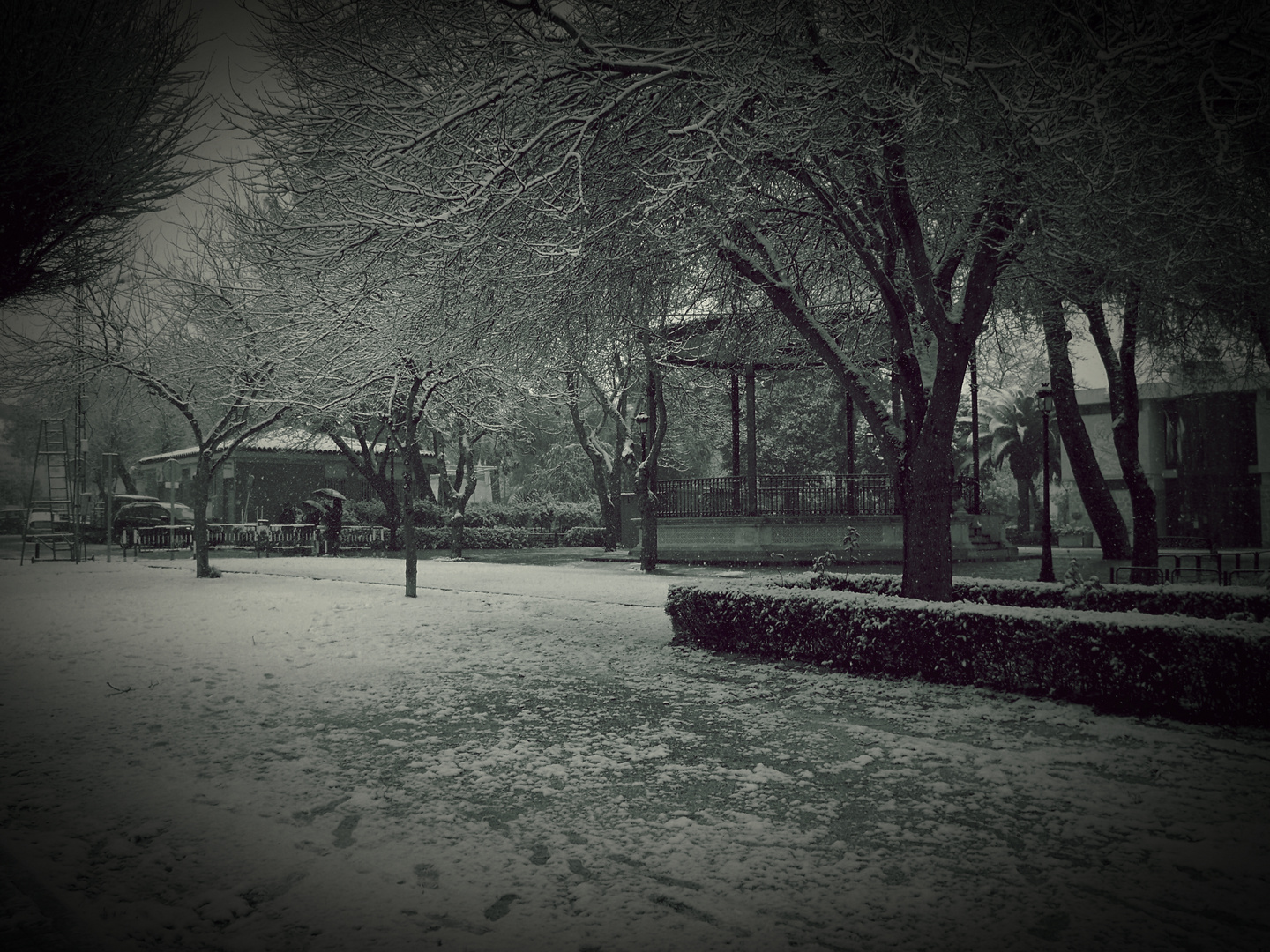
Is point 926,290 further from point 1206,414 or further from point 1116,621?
point 1206,414

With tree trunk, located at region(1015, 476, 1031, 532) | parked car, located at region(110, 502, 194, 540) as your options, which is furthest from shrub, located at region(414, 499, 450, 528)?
tree trunk, located at region(1015, 476, 1031, 532)

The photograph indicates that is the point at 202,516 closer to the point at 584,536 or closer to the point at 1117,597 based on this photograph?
the point at 1117,597

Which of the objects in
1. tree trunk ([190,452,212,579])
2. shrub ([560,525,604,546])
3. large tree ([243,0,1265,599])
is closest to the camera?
large tree ([243,0,1265,599])

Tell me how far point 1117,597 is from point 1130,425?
8956mm

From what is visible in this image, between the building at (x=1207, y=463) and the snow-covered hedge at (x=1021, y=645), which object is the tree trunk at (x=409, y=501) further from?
the building at (x=1207, y=463)

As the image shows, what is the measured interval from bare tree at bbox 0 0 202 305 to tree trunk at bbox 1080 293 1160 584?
1446 centimetres

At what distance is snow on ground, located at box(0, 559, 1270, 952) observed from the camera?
3191 mm

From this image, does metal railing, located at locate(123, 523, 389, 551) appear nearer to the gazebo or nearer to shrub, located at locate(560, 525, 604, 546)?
shrub, located at locate(560, 525, 604, 546)

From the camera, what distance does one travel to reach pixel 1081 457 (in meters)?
18.6

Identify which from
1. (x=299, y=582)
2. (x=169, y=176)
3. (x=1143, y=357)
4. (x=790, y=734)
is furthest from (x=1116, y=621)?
(x=299, y=582)

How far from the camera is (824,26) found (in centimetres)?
719

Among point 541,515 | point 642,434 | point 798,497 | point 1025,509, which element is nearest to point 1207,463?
point 1025,509

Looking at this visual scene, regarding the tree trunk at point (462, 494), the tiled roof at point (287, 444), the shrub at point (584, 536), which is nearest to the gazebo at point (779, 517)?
the tree trunk at point (462, 494)

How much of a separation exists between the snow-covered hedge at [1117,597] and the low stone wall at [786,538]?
12.4m
